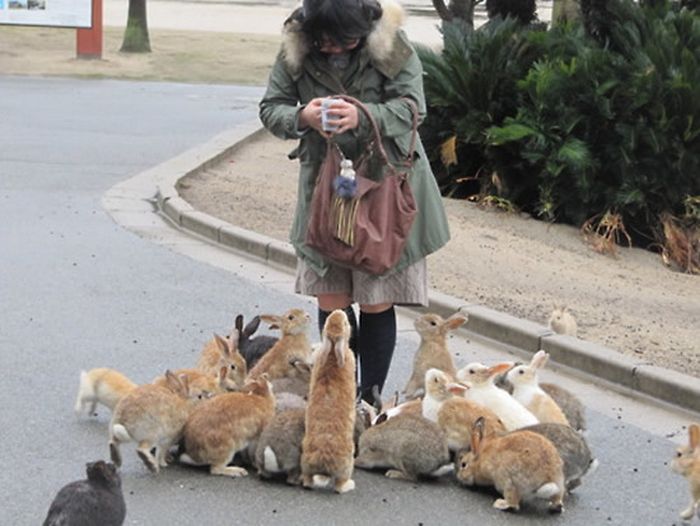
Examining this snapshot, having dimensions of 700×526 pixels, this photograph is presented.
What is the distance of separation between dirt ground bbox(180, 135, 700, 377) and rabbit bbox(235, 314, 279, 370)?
2248 millimetres

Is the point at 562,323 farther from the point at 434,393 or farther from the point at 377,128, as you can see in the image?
the point at 377,128

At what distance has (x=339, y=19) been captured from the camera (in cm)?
619

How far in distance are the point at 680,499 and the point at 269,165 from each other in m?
10.1

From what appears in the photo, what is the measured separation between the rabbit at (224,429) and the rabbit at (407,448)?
47 cm

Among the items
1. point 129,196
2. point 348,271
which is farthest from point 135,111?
point 348,271

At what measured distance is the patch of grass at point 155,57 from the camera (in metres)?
27.3

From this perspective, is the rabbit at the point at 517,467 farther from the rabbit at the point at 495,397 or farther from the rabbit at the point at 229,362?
the rabbit at the point at 229,362

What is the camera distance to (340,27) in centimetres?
621

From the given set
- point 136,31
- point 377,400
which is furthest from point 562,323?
point 136,31

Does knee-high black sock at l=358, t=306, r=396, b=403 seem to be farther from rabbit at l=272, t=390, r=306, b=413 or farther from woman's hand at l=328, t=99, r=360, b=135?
woman's hand at l=328, t=99, r=360, b=135

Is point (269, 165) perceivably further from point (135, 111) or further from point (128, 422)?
point (128, 422)

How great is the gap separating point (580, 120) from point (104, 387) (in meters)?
7.56

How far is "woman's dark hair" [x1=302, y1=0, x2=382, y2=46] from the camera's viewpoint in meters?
6.18

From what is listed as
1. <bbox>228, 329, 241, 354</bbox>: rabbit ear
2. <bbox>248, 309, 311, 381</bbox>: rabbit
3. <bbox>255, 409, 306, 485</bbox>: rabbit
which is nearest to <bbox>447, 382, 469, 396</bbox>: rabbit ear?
<bbox>255, 409, 306, 485</bbox>: rabbit
